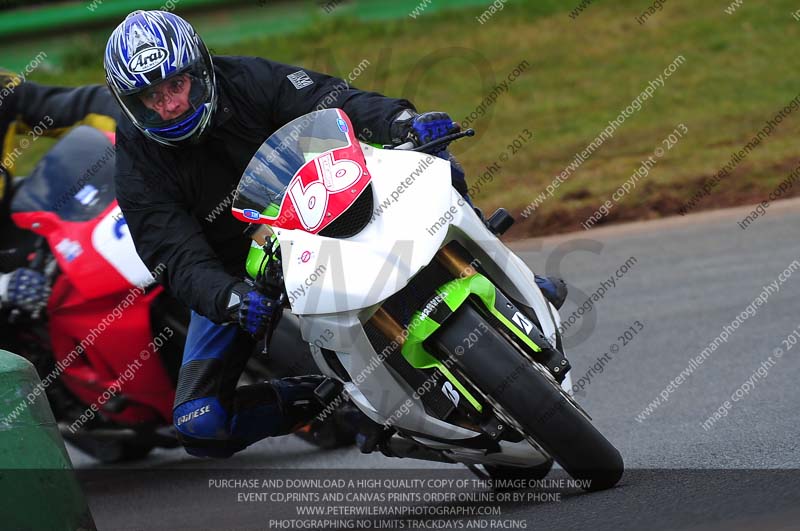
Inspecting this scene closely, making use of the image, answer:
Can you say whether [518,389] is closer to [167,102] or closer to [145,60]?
[167,102]

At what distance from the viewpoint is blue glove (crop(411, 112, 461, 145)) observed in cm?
418

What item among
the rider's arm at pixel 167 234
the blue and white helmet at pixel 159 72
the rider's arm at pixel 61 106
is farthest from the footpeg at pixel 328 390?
the rider's arm at pixel 61 106

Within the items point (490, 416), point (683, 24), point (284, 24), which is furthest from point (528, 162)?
point (490, 416)

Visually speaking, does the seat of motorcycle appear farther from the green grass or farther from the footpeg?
the green grass

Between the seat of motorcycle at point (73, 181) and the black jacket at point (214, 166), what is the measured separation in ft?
3.94

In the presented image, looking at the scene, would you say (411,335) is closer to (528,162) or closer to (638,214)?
(638,214)

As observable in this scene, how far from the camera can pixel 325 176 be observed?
3875 mm

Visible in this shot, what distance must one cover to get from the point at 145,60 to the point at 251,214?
74 cm

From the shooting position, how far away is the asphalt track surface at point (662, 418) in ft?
12.3

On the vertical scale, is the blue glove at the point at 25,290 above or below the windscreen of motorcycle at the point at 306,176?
below

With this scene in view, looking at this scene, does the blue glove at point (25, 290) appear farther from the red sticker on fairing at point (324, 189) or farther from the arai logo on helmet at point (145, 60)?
the red sticker on fairing at point (324, 189)

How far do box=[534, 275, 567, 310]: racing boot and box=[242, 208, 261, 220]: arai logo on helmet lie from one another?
1.16m

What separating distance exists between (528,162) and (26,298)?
6.55m

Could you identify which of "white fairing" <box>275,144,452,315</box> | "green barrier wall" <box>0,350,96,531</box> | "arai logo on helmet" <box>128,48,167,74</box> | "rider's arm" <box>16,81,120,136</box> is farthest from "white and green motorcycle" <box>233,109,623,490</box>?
"rider's arm" <box>16,81,120,136</box>
